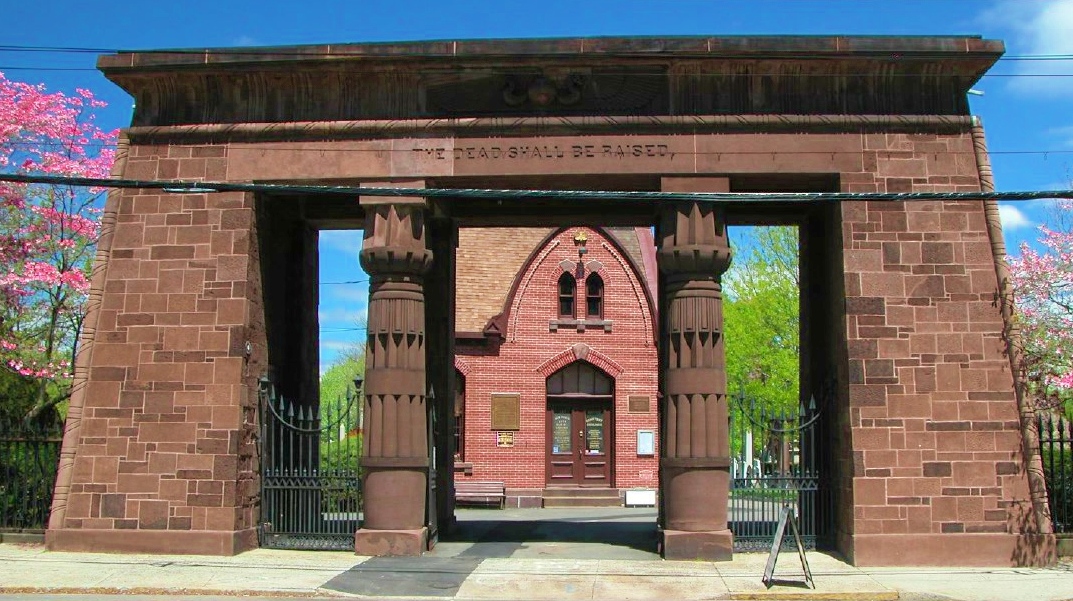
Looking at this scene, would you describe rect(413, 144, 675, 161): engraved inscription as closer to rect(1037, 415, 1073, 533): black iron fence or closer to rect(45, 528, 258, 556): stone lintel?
rect(45, 528, 258, 556): stone lintel

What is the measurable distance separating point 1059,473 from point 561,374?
15.3 m

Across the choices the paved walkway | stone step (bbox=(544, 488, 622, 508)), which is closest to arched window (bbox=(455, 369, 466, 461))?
stone step (bbox=(544, 488, 622, 508))

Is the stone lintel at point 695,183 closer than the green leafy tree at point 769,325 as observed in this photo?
Yes

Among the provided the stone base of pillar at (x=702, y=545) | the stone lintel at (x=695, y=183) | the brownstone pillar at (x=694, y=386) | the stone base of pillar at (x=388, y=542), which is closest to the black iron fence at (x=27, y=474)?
the stone base of pillar at (x=388, y=542)

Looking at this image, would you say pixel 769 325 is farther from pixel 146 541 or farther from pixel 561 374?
pixel 146 541

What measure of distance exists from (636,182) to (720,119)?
4.68ft

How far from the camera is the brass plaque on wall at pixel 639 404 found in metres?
28.0

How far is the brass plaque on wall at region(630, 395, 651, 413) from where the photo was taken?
28.0 meters

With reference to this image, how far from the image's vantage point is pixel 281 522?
15.2m

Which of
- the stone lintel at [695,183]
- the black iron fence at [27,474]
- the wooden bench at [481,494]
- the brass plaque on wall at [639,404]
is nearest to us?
the stone lintel at [695,183]

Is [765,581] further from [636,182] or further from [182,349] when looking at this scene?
[182,349]

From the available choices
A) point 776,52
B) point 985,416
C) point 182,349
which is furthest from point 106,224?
point 985,416

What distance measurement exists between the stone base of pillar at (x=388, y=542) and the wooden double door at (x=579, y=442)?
13831 mm

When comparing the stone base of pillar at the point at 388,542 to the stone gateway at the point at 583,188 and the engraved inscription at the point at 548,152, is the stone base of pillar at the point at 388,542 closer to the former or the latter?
the stone gateway at the point at 583,188
